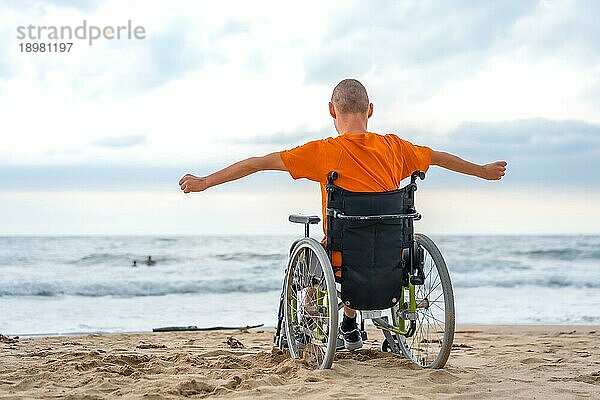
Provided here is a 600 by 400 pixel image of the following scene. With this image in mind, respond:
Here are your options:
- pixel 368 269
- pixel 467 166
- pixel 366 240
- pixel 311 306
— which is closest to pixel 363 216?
pixel 366 240

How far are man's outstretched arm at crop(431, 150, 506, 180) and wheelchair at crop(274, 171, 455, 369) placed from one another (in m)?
0.24

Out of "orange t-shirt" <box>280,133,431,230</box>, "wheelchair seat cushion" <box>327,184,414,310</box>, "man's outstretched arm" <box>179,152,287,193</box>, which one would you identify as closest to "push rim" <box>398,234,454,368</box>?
"wheelchair seat cushion" <box>327,184,414,310</box>

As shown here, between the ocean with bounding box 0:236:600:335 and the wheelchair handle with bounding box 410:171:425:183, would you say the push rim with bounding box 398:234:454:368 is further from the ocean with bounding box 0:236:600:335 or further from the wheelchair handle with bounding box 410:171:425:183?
the ocean with bounding box 0:236:600:335

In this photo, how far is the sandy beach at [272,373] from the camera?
3.57 m

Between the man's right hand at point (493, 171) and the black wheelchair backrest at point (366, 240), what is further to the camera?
the man's right hand at point (493, 171)

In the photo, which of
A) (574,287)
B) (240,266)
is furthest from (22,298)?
(574,287)

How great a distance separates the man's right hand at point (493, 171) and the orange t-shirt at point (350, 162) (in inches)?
21.3

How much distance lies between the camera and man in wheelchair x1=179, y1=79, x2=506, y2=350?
4023mm

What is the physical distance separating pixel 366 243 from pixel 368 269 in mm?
130

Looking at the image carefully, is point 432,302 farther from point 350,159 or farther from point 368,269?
point 350,159

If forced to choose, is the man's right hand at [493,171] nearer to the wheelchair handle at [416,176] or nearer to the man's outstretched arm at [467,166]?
the man's outstretched arm at [467,166]

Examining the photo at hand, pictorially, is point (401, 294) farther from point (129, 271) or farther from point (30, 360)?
point (129, 271)

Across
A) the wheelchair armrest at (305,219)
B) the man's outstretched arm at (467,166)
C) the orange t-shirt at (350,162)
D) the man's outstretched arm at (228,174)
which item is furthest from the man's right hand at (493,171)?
the man's outstretched arm at (228,174)

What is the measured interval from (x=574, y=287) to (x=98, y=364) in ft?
36.0
